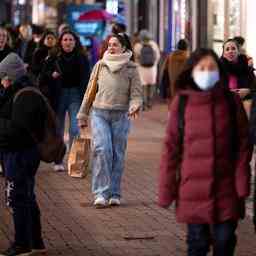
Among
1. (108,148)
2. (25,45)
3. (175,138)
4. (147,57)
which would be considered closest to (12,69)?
(175,138)

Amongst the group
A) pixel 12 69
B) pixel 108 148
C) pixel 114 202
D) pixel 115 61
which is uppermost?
pixel 12 69

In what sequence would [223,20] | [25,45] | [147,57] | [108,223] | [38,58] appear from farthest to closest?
A: 1. [147,57]
2. [25,45]
3. [223,20]
4. [38,58]
5. [108,223]

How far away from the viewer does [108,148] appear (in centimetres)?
1187

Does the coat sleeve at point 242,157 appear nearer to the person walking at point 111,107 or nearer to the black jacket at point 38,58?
the person walking at point 111,107

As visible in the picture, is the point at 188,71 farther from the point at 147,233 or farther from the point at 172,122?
the point at 147,233

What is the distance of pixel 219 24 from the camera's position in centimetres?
2181

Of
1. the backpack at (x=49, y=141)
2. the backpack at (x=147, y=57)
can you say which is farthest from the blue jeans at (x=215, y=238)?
the backpack at (x=147, y=57)

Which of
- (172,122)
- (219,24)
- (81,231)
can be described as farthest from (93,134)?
(219,24)

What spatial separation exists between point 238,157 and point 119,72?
14.3ft

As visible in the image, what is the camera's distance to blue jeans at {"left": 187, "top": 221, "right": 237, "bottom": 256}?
25.0 feet

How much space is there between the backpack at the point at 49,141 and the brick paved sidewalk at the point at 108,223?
0.89 metres

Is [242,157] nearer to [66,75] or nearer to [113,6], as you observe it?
[66,75]

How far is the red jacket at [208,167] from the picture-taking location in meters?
7.54

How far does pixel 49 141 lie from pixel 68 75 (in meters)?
5.93
